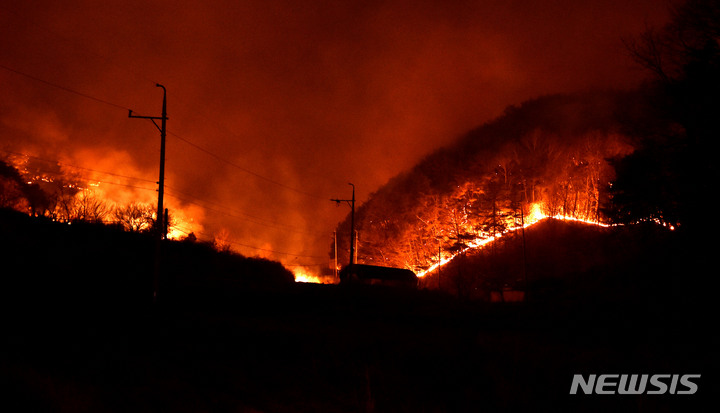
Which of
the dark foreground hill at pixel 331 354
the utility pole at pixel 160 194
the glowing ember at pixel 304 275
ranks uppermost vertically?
the utility pole at pixel 160 194

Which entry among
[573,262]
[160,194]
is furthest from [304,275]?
[160,194]

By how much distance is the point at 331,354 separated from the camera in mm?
14156

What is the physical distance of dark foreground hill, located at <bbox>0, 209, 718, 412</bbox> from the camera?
9.59 m

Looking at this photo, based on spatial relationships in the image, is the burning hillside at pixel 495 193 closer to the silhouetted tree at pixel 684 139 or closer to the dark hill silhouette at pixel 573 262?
the dark hill silhouette at pixel 573 262

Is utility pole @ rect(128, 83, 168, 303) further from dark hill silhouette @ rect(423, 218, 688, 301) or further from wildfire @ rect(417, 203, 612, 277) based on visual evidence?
wildfire @ rect(417, 203, 612, 277)

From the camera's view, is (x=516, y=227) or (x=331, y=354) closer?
(x=331, y=354)

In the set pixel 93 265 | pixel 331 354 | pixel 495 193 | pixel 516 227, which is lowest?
pixel 331 354

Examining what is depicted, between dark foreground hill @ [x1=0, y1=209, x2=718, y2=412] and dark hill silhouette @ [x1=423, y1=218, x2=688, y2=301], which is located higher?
dark hill silhouette @ [x1=423, y1=218, x2=688, y2=301]

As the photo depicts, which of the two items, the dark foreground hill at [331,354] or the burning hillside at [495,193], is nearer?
the dark foreground hill at [331,354]

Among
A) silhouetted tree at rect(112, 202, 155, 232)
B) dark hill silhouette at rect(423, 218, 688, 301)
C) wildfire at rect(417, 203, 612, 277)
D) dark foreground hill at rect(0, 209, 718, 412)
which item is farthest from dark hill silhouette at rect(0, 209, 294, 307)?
wildfire at rect(417, 203, 612, 277)

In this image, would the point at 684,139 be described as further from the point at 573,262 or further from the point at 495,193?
the point at 495,193

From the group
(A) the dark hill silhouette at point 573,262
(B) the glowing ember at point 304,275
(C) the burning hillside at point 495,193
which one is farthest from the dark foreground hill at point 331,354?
(B) the glowing ember at point 304,275

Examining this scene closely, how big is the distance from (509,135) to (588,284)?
222 feet

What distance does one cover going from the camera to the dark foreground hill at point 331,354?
959 cm
